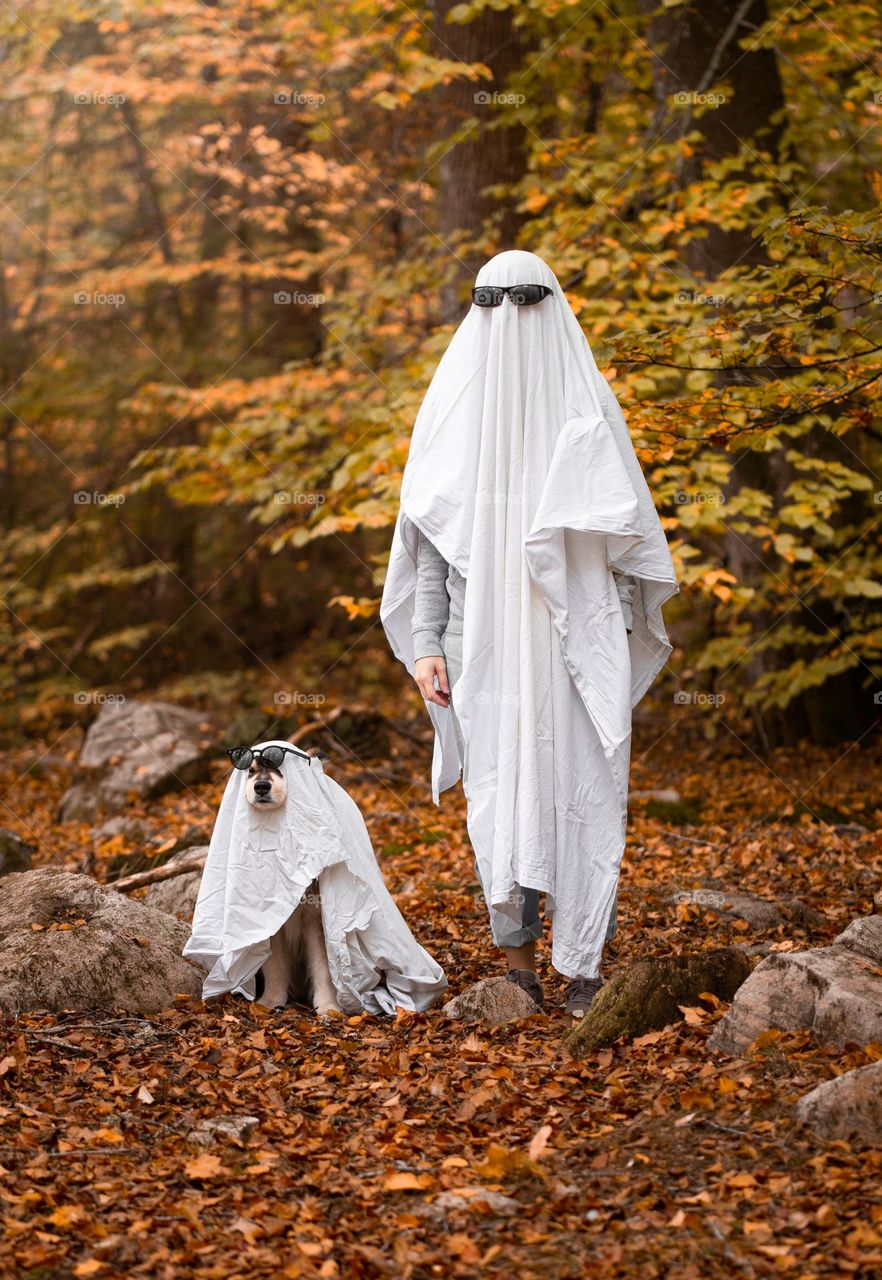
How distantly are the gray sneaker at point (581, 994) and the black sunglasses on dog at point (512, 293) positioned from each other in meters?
2.18

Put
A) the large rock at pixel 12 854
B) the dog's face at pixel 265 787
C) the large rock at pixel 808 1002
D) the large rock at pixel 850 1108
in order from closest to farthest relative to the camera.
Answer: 1. the large rock at pixel 850 1108
2. the large rock at pixel 808 1002
3. the dog's face at pixel 265 787
4. the large rock at pixel 12 854

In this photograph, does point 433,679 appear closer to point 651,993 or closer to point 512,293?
point 651,993

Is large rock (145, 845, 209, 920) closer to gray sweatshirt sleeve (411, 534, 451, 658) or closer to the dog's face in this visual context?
the dog's face

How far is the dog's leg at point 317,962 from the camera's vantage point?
157 inches

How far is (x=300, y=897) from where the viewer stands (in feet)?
12.9

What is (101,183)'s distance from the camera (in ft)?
47.8

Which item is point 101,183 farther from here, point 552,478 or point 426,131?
point 552,478

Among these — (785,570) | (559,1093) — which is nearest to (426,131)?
(785,570)

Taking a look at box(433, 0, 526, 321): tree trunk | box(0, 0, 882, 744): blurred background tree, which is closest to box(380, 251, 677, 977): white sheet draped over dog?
box(0, 0, 882, 744): blurred background tree

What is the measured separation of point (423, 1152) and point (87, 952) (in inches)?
60.4

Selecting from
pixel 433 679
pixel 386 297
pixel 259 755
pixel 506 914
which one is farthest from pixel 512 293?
pixel 386 297

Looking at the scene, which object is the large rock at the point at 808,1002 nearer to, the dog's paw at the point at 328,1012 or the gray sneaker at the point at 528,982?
the gray sneaker at the point at 528,982

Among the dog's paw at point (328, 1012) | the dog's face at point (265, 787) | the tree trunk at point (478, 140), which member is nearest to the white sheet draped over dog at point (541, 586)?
the dog's face at point (265, 787)

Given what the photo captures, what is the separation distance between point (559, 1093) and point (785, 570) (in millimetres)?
6042
